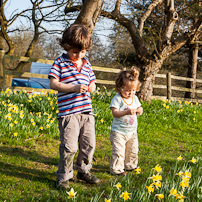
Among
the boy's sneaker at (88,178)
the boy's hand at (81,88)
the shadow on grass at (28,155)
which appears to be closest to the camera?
the boy's hand at (81,88)

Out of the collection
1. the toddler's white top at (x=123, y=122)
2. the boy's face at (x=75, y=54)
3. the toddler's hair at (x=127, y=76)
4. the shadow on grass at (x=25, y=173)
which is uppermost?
the boy's face at (x=75, y=54)

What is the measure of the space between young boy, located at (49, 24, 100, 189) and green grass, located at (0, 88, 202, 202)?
0.32 metres

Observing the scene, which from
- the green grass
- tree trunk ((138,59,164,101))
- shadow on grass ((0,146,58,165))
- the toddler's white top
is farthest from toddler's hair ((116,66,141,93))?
tree trunk ((138,59,164,101))

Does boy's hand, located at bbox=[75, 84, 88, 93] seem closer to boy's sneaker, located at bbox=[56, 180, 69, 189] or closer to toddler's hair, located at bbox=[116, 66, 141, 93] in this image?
toddler's hair, located at bbox=[116, 66, 141, 93]

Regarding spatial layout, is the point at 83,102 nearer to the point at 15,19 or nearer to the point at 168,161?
the point at 168,161

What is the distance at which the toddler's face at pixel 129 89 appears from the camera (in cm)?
245

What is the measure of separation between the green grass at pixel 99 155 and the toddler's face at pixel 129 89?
2.78 ft

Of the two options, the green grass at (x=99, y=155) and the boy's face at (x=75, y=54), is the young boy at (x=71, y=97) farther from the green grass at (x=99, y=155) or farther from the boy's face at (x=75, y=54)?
the green grass at (x=99, y=155)

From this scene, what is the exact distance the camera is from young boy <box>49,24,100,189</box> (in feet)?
6.73

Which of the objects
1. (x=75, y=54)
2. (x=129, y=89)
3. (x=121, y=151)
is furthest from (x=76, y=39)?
(x=121, y=151)

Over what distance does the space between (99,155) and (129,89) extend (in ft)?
4.04

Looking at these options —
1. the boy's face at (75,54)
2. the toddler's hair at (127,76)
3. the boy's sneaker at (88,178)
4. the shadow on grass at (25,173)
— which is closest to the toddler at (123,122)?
the toddler's hair at (127,76)

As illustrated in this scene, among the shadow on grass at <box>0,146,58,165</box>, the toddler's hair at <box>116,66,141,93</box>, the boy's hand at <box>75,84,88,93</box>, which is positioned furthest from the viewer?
the shadow on grass at <box>0,146,58,165</box>

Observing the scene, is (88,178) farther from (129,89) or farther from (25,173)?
(129,89)
